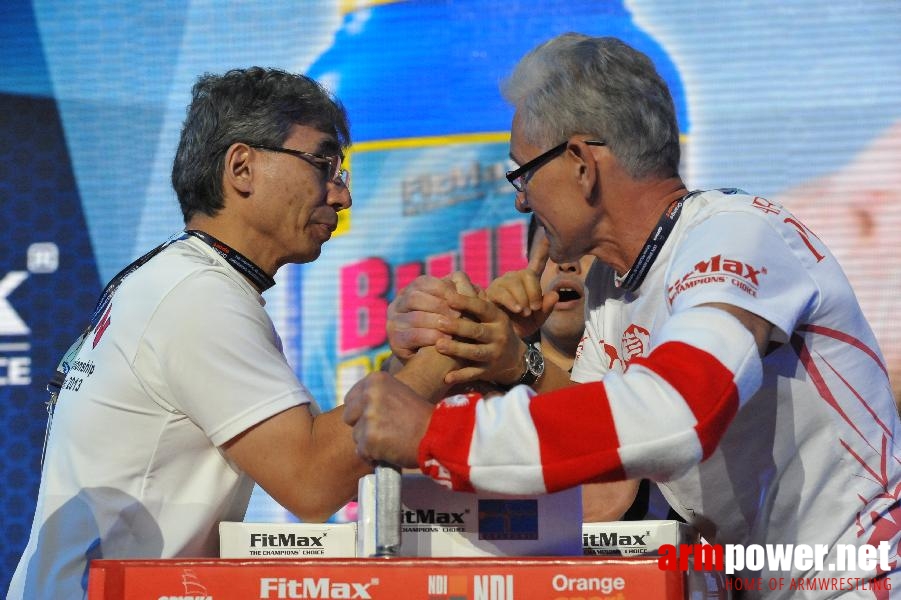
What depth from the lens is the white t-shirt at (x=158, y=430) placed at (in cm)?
187

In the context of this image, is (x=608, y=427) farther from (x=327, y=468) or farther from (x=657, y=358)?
(x=327, y=468)

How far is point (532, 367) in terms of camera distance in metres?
2.16

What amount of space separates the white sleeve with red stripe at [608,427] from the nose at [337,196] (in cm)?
118

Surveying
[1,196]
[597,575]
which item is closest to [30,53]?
[1,196]

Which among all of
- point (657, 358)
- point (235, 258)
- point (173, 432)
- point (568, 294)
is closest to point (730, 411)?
point (657, 358)

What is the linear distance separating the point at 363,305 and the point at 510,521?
3380 millimetres

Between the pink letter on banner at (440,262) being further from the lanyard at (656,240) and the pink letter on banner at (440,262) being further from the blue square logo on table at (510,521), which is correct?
the blue square logo on table at (510,521)

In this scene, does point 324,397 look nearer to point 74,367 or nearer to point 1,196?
point 1,196

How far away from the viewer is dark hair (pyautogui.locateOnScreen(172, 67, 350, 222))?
92.7 inches

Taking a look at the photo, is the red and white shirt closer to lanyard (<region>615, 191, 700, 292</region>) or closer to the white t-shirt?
lanyard (<region>615, 191, 700, 292</region>)

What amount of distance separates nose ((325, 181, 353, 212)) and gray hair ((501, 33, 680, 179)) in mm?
604

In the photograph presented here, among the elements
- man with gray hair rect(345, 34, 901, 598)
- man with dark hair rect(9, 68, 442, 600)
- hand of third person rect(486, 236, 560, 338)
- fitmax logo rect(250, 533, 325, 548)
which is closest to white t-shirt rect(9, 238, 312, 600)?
man with dark hair rect(9, 68, 442, 600)

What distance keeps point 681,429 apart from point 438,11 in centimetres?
375

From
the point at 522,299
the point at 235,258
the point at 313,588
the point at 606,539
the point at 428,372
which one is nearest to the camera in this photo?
the point at 313,588
